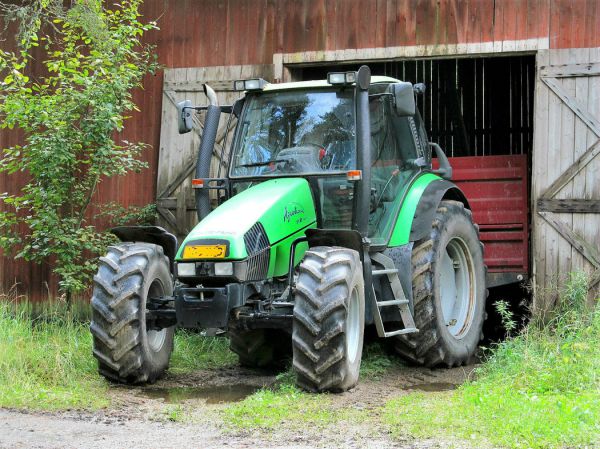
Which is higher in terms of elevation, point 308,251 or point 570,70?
point 570,70

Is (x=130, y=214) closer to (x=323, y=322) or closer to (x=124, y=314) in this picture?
(x=124, y=314)

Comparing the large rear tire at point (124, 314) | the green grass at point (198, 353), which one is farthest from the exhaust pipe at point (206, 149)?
the green grass at point (198, 353)

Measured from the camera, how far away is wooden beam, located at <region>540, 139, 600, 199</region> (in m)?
9.63

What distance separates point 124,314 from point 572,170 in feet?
16.4

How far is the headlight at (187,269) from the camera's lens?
678cm

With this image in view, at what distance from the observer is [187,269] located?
6.79 metres

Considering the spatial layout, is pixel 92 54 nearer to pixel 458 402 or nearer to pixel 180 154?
pixel 180 154

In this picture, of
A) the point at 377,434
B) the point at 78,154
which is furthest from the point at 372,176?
the point at 78,154

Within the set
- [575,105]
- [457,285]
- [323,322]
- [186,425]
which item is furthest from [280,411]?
[575,105]

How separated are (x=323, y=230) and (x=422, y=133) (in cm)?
212

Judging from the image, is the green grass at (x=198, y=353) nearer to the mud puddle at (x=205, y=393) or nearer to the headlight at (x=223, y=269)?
the mud puddle at (x=205, y=393)

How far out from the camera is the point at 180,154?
1109 cm

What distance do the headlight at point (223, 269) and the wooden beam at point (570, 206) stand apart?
14.0ft

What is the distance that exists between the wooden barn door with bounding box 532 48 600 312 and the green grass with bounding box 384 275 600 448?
155cm
